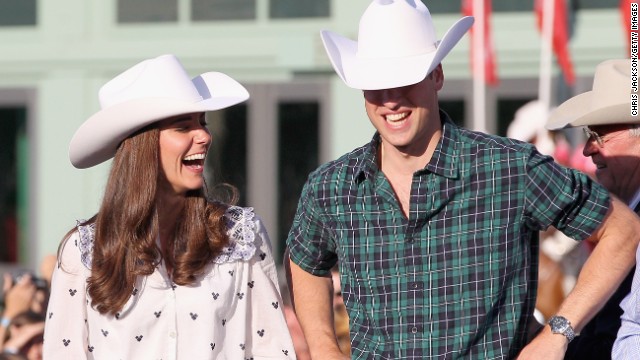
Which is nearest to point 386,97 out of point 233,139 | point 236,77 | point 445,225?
point 445,225

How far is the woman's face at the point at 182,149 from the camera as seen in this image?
13.4 ft

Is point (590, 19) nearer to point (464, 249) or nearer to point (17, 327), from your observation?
point (17, 327)

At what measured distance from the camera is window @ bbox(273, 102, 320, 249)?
9.67 m

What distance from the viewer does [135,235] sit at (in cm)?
409

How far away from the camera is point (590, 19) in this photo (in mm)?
9219

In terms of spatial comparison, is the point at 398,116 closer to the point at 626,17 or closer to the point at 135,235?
the point at 135,235

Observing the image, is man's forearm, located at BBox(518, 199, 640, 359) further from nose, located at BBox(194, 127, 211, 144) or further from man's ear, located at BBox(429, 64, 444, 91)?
nose, located at BBox(194, 127, 211, 144)

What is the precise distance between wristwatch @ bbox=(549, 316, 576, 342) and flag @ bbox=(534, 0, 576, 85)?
5.23 meters

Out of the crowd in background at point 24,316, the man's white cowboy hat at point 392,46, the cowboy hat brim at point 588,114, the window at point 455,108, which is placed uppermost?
the man's white cowboy hat at point 392,46

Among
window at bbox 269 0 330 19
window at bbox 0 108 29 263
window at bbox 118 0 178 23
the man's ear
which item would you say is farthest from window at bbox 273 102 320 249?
the man's ear

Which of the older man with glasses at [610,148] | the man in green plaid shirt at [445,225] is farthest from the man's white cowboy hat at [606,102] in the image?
the man in green plaid shirt at [445,225]

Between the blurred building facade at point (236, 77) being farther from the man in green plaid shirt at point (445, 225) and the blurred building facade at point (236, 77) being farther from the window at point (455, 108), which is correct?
the man in green plaid shirt at point (445, 225)

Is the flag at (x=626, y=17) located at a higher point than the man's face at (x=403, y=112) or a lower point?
higher

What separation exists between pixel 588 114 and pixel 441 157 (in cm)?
79
